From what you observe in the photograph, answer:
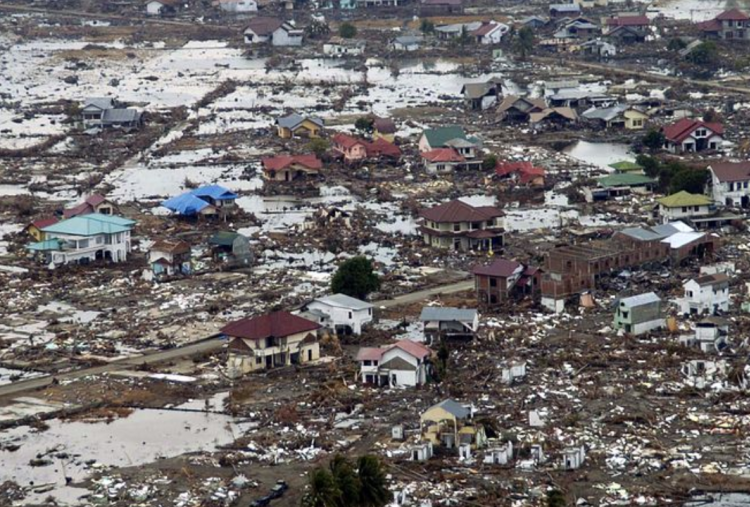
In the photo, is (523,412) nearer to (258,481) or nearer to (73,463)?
(258,481)

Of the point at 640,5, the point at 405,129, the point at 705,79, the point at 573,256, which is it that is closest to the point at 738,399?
the point at 573,256

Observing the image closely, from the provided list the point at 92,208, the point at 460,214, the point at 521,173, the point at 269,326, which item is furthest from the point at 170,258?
the point at 521,173

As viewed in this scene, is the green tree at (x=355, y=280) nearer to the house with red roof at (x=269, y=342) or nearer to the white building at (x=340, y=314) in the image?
the white building at (x=340, y=314)

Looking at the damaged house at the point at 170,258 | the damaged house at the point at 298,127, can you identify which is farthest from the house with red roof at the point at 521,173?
→ the damaged house at the point at 170,258

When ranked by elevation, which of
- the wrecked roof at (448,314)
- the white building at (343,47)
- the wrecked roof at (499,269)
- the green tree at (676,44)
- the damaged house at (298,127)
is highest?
the wrecked roof at (499,269)

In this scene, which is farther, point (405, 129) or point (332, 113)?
point (332, 113)

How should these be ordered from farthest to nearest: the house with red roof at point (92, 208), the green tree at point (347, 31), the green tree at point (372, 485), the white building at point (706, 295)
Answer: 1. the green tree at point (347, 31)
2. the house with red roof at point (92, 208)
3. the white building at point (706, 295)
4. the green tree at point (372, 485)

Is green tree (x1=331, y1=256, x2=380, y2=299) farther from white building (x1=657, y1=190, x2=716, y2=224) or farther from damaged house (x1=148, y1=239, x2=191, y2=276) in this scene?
white building (x1=657, y1=190, x2=716, y2=224)

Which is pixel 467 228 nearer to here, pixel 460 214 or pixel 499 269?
pixel 460 214
